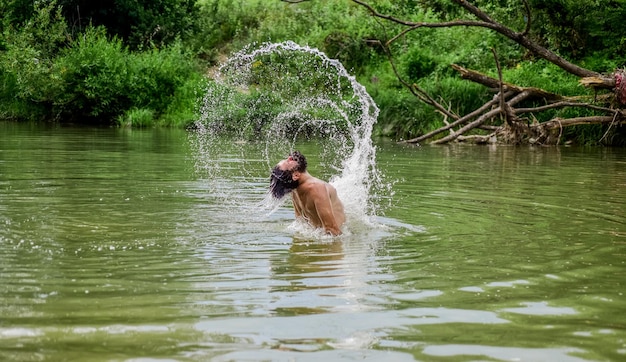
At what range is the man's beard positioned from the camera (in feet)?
29.5

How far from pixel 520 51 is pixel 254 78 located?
9.12 metres

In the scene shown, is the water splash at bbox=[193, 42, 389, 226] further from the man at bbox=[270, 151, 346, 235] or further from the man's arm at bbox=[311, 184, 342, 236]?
the man's arm at bbox=[311, 184, 342, 236]

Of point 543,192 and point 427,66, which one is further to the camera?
point 427,66

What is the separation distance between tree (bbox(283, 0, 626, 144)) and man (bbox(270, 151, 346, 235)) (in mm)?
8436

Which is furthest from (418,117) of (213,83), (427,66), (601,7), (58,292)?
(58,292)

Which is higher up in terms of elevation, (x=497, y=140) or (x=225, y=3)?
(x=225, y=3)

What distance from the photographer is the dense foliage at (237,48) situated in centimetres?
2695

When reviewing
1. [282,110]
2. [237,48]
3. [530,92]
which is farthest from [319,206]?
[237,48]

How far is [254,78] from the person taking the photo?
3180 cm

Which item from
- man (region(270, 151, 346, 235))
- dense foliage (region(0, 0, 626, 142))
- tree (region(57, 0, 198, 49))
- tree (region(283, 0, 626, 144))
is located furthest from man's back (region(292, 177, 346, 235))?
tree (region(57, 0, 198, 49))

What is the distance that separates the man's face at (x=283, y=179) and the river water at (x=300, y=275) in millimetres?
400

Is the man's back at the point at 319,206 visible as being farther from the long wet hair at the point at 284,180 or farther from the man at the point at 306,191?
the long wet hair at the point at 284,180

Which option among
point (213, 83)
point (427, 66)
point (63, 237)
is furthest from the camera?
point (213, 83)

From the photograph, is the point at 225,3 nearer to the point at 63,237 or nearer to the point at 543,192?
the point at 543,192
